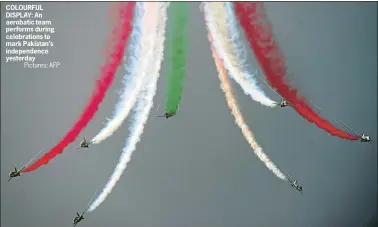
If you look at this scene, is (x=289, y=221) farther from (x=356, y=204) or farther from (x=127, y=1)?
(x=127, y=1)

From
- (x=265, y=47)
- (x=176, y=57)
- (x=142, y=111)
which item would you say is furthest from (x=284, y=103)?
(x=142, y=111)

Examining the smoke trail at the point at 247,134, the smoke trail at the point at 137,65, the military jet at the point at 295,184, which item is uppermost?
the smoke trail at the point at 137,65

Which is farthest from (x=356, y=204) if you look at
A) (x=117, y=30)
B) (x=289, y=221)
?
(x=117, y=30)

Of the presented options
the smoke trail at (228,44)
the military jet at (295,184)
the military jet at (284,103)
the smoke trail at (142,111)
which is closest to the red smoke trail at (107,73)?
the smoke trail at (142,111)

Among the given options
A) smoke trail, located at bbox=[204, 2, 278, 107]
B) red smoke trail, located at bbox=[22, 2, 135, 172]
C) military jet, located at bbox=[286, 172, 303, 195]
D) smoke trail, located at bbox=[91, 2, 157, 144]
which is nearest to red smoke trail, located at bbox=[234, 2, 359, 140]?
smoke trail, located at bbox=[204, 2, 278, 107]

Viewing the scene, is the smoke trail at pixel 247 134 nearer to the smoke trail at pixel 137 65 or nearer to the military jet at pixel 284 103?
the military jet at pixel 284 103
